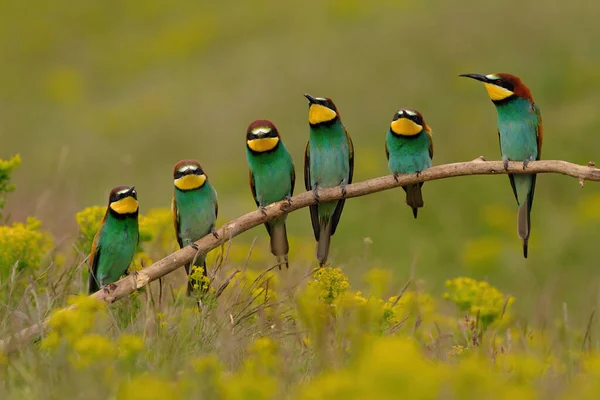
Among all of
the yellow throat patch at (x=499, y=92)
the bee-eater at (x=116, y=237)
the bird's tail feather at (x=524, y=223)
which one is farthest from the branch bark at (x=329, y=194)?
the yellow throat patch at (x=499, y=92)

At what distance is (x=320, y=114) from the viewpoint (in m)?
4.94

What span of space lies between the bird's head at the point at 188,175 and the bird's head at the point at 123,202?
0.28 metres

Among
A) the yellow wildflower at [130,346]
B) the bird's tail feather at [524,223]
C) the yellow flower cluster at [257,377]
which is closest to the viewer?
the yellow flower cluster at [257,377]

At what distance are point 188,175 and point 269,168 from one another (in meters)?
0.48

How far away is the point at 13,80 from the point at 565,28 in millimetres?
12794

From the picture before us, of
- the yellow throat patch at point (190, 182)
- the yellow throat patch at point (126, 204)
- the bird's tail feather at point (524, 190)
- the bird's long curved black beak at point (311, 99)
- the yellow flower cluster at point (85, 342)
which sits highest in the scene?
the bird's long curved black beak at point (311, 99)

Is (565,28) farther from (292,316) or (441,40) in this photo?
(292,316)

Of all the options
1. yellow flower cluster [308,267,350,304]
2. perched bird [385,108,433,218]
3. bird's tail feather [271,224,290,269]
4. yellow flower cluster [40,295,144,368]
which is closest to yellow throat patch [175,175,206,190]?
bird's tail feather [271,224,290,269]

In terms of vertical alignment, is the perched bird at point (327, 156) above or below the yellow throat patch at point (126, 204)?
above

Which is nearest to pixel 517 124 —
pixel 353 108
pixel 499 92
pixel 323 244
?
pixel 499 92

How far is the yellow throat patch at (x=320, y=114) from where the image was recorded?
4898 millimetres

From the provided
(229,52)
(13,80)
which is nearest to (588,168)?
(229,52)

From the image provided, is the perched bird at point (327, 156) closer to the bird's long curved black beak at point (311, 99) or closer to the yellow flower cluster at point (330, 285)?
the bird's long curved black beak at point (311, 99)

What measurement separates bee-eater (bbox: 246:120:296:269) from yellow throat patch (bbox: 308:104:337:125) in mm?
221
